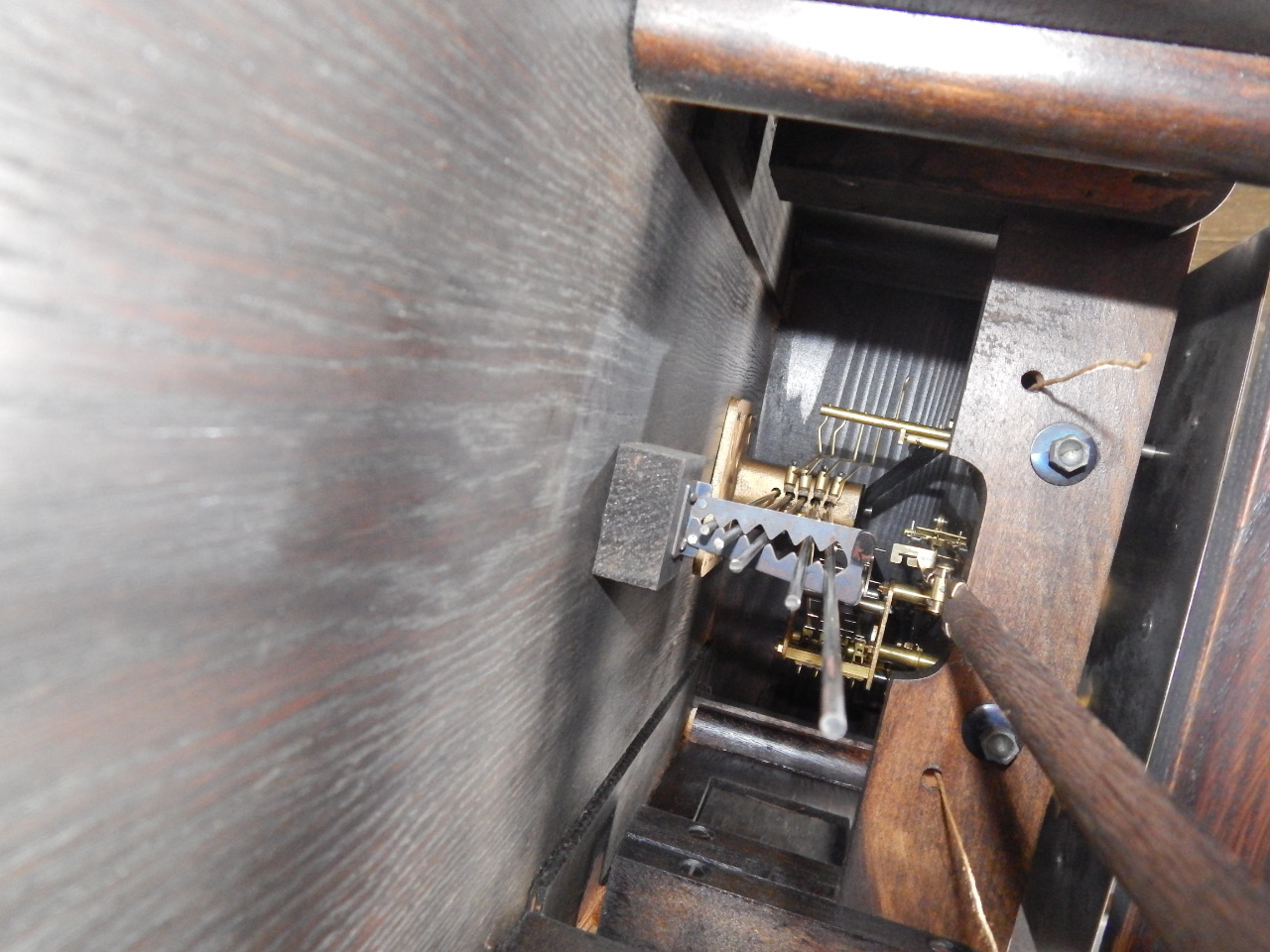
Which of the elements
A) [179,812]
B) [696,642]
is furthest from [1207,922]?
[696,642]

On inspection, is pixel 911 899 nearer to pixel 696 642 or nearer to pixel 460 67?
pixel 696 642

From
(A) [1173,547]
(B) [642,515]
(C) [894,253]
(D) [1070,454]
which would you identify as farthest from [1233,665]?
(C) [894,253]

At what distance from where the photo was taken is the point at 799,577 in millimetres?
662

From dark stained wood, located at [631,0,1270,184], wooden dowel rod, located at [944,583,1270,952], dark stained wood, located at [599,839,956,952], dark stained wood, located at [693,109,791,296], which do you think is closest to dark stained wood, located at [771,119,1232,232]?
dark stained wood, located at [693,109,791,296]

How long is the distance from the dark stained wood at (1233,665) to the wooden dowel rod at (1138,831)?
1.01 feet

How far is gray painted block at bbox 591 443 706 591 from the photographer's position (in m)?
0.77

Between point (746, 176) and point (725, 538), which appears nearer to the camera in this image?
point (725, 538)

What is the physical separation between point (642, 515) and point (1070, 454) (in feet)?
1.71

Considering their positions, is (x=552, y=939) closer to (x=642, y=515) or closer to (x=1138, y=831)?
(x=642, y=515)

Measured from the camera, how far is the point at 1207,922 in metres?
0.30

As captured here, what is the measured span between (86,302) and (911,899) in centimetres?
108

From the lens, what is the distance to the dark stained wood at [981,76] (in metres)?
0.56

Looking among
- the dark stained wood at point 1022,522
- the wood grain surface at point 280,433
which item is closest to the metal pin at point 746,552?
the wood grain surface at point 280,433

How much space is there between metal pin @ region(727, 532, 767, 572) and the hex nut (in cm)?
38
